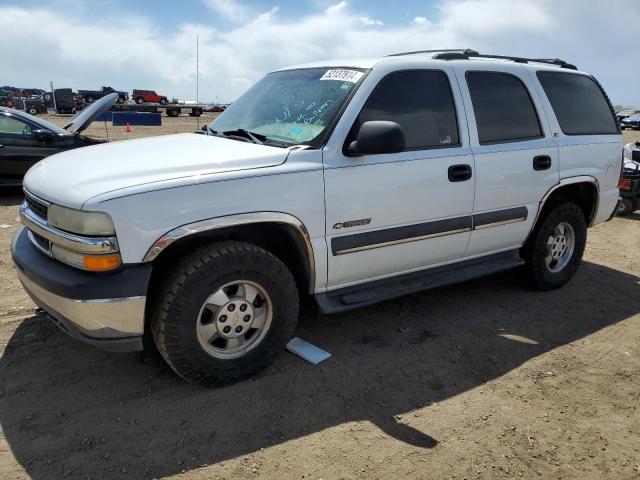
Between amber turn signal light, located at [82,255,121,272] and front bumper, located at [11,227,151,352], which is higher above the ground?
amber turn signal light, located at [82,255,121,272]

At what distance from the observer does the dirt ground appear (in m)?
2.49

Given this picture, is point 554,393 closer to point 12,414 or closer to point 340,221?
point 340,221

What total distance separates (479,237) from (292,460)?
91.4 inches

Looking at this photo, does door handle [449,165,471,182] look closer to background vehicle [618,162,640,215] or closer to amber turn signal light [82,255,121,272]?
amber turn signal light [82,255,121,272]

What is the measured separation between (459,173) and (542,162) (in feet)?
3.32

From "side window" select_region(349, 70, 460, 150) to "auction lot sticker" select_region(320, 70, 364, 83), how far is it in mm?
160

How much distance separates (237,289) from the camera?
300cm

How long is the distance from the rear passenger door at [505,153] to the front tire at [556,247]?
0.25 m

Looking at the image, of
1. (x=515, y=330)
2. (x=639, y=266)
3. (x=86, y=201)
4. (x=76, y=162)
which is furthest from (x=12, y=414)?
(x=639, y=266)

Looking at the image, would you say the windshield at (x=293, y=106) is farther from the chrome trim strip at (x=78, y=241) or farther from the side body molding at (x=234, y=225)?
the chrome trim strip at (x=78, y=241)

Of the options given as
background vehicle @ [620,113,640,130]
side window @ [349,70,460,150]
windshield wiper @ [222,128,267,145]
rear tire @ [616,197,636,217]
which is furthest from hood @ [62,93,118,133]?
background vehicle @ [620,113,640,130]

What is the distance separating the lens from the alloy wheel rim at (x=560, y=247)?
470cm

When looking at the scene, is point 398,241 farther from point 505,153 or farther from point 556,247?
point 556,247

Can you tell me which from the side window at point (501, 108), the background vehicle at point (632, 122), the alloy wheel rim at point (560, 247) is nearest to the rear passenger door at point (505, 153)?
the side window at point (501, 108)
